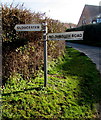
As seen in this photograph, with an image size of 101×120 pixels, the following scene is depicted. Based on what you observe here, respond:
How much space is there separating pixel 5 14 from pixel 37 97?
7.18 ft

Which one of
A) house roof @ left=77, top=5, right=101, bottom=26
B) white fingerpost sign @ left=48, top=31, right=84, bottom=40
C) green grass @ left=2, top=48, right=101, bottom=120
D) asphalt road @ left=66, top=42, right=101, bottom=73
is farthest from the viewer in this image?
house roof @ left=77, top=5, right=101, bottom=26

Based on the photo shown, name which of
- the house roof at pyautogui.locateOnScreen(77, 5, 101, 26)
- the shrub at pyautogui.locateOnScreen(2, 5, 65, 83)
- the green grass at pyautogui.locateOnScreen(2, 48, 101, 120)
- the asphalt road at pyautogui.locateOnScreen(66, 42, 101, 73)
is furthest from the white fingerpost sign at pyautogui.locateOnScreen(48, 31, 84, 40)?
the house roof at pyautogui.locateOnScreen(77, 5, 101, 26)

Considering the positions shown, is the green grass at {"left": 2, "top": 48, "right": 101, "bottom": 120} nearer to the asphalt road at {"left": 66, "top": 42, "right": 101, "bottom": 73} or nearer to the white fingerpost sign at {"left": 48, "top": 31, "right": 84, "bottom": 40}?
the white fingerpost sign at {"left": 48, "top": 31, "right": 84, "bottom": 40}

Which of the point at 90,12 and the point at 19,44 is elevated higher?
the point at 90,12

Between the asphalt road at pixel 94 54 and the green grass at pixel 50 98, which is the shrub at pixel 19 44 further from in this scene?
the asphalt road at pixel 94 54

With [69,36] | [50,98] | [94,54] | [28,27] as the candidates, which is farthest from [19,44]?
[94,54]

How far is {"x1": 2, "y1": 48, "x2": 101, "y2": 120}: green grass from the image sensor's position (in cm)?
277

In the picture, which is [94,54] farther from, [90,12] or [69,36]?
[90,12]

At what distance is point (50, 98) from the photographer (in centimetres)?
324

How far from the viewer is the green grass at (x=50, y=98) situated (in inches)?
109

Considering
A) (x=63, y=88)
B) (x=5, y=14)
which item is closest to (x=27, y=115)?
(x=63, y=88)

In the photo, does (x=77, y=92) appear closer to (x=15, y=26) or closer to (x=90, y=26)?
(x=15, y=26)

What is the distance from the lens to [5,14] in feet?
11.0

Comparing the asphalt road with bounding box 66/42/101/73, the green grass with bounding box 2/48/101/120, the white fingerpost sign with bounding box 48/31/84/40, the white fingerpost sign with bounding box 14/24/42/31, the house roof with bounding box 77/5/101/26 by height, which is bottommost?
the green grass with bounding box 2/48/101/120
